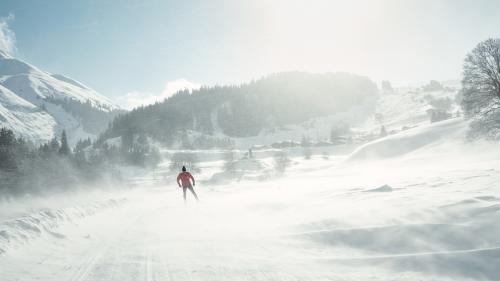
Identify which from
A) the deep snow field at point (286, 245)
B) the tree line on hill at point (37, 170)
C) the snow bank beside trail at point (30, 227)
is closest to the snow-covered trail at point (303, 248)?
the deep snow field at point (286, 245)

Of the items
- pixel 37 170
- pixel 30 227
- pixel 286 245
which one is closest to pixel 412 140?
pixel 286 245

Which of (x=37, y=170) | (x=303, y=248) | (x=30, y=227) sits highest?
(x=37, y=170)

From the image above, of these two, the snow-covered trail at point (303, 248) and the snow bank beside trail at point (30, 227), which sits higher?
the snow bank beside trail at point (30, 227)

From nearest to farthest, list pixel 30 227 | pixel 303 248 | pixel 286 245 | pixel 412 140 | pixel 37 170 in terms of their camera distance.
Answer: pixel 303 248, pixel 286 245, pixel 30 227, pixel 412 140, pixel 37 170

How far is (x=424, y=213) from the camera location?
7625 mm

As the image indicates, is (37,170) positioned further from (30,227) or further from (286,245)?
(286,245)

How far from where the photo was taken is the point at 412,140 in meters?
60.0

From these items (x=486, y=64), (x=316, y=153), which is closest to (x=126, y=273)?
(x=486, y=64)

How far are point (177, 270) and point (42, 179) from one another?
2813 inches

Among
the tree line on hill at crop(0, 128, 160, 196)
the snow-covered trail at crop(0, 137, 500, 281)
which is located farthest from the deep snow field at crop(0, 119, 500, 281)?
the tree line on hill at crop(0, 128, 160, 196)

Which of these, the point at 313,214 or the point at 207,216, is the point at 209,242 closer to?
the point at 313,214

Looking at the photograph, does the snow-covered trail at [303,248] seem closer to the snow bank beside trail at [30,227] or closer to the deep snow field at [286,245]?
the deep snow field at [286,245]

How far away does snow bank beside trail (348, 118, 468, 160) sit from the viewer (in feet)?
184

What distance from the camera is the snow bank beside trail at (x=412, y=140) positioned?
5622 centimetres
